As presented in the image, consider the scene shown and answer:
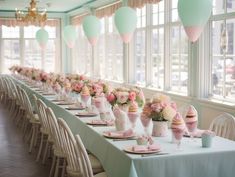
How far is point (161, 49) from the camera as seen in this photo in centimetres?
798

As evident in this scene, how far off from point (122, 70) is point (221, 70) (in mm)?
4455

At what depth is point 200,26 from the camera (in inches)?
140

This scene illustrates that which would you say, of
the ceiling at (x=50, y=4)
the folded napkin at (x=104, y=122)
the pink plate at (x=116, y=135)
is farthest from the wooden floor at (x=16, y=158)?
the ceiling at (x=50, y=4)

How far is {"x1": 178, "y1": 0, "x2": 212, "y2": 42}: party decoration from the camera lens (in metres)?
3.48

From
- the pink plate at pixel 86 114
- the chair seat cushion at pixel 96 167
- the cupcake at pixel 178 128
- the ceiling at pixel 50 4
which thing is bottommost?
the chair seat cushion at pixel 96 167

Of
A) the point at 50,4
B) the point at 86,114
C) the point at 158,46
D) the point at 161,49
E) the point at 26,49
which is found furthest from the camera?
the point at 26,49

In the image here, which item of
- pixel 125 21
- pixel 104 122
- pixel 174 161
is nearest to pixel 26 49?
pixel 125 21

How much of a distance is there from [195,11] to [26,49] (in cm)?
1167

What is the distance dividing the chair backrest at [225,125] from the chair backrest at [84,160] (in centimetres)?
142

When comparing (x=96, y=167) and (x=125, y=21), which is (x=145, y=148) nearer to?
(x=96, y=167)

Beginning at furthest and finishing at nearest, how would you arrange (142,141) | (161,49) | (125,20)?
(161,49) < (125,20) < (142,141)

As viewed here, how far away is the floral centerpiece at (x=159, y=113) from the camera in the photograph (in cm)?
335

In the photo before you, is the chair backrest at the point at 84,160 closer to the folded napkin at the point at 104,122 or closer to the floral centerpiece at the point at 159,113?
the floral centerpiece at the point at 159,113

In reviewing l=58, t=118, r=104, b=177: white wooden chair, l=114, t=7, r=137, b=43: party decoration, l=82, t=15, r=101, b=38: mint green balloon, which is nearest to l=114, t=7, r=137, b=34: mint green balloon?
l=114, t=7, r=137, b=43: party decoration
